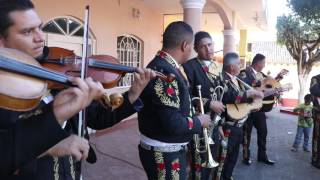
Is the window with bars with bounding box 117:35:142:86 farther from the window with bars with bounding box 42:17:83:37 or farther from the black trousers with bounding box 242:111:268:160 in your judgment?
the black trousers with bounding box 242:111:268:160

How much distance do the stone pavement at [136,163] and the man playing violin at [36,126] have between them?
3656mm

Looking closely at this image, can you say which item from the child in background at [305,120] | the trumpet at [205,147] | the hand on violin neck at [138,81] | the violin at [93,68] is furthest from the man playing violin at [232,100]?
the child in background at [305,120]

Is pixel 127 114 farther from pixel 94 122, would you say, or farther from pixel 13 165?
pixel 13 165

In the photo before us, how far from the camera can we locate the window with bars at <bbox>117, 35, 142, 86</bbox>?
30.5 feet

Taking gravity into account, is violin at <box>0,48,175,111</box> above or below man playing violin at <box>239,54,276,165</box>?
above

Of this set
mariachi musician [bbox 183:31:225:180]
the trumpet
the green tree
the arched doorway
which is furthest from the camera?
the green tree

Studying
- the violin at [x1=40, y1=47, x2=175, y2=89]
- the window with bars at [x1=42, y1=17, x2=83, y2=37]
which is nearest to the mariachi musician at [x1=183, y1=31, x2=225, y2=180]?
the violin at [x1=40, y1=47, x2=175, y2=89]

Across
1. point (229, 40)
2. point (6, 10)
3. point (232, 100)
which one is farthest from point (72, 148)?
point (229, 40)

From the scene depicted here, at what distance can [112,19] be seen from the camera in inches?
342

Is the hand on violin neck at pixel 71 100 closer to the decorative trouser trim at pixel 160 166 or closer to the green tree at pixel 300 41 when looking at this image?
the decorative trouser trim at pixel 160 166

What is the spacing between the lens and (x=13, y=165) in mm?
1148

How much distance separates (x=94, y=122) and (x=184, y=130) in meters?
0.77

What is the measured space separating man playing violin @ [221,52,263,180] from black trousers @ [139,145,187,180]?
1651mm

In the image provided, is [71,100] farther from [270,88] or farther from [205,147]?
[270,88]
